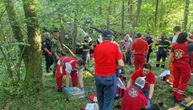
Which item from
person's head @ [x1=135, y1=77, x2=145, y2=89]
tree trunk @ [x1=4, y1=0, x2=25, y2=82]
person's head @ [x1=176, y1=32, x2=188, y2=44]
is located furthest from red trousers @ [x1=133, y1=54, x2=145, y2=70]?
tree trunk @ [x1=4, y1=0, x2=25, y2=82]

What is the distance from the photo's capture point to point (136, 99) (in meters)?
5.53

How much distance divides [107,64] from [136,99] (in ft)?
3.46

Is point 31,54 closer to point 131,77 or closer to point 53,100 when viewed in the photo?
point 53,100

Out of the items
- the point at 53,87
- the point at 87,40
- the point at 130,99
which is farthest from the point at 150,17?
the point at 130,99

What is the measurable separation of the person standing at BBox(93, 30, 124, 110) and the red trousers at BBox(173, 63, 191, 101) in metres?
2.30

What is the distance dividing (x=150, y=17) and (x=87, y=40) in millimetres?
15747

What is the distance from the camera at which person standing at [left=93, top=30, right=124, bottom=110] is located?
5.10 meters

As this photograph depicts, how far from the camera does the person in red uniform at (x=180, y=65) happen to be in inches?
258

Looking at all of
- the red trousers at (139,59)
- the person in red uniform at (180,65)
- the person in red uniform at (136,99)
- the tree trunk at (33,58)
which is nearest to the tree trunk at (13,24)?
the tree trunk at (33,58)

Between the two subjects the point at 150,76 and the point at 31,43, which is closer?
the point at 150,76

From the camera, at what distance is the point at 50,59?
1078cm

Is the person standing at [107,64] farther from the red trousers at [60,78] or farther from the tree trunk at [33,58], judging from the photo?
the tree trunk at [33,58]

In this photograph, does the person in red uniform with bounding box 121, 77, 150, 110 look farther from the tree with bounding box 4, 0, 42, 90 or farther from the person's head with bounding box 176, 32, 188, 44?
the tree with bounding box 4, 0, 42, 90

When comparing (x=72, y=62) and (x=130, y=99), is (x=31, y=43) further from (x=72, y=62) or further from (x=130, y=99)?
(x=130, y=99)
